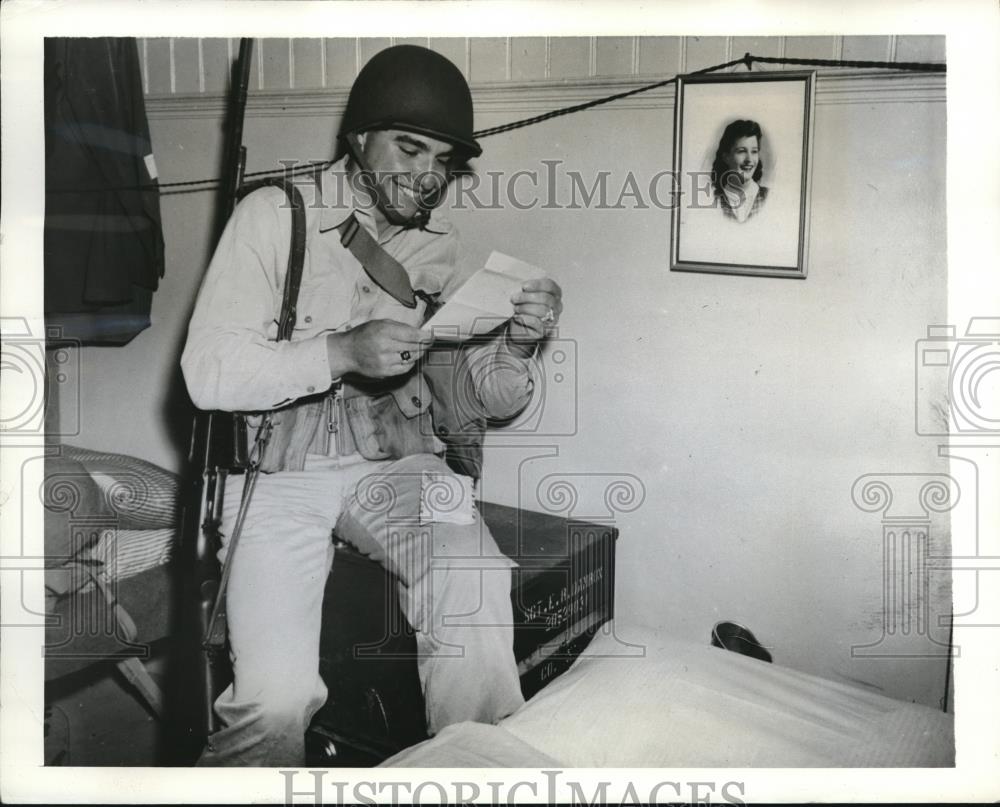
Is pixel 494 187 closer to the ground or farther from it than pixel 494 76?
closer to the ground

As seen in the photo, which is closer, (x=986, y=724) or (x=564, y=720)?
(x=564, y=720)

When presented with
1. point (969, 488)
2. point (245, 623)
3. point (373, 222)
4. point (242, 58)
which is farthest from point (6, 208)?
point (969, 488)

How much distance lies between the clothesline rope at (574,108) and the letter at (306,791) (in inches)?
40.3

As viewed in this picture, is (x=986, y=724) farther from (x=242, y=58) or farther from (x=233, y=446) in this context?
(x=242, y=58)

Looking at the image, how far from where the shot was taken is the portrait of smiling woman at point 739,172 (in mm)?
1480

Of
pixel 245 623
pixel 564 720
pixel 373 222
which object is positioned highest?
pixel 373 222

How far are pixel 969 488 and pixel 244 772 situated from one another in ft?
4.50

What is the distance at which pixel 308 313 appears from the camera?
1.45 m

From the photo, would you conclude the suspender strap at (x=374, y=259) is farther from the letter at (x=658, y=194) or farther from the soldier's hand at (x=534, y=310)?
the letter at (x=658, y=194)

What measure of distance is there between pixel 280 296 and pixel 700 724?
40.4 inches

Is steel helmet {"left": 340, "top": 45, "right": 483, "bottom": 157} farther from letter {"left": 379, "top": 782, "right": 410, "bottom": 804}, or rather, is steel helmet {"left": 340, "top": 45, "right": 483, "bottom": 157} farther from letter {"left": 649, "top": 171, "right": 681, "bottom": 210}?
letter {"left": 379, "top": 782, "right": 410, "bottom": 804}

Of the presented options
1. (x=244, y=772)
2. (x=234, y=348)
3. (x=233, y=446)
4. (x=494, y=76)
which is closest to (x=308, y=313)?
(x=234, y=348)

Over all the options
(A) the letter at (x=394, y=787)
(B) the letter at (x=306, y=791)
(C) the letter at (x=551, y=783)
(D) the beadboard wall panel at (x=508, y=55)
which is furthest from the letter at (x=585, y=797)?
(D) the beadboard wall panel at (x=508, y=55)

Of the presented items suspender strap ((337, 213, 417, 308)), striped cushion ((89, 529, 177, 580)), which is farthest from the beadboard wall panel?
striped cushion ((89, 529, 177, 580))
